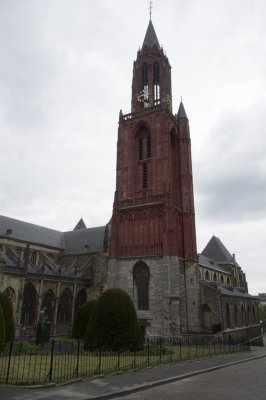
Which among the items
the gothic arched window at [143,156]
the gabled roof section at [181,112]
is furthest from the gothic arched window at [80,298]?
the gabled roof section at [181,112]

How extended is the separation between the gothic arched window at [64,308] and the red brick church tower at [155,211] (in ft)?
26.7

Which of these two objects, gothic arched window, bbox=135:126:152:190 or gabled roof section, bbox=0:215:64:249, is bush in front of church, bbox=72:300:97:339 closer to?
gothic arched window, bbox=135:126:152:190

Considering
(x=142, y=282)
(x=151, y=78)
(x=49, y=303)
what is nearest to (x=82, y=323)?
(x=142, y=282)

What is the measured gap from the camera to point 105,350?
19.4m

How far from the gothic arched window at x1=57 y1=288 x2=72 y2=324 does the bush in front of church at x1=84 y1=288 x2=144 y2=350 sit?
21278mm

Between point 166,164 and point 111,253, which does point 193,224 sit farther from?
point 111,253

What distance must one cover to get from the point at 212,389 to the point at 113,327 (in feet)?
33.4

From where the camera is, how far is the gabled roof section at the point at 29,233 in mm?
46375

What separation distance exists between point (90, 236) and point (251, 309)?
1115 inches

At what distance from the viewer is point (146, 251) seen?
37.2 meters

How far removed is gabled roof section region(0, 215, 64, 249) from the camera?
4638cm

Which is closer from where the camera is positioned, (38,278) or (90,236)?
(38,278)

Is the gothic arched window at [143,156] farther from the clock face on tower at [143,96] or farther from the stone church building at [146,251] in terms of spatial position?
the clock face on tower at [143,96]

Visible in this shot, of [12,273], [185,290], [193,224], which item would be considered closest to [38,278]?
[12,273]
